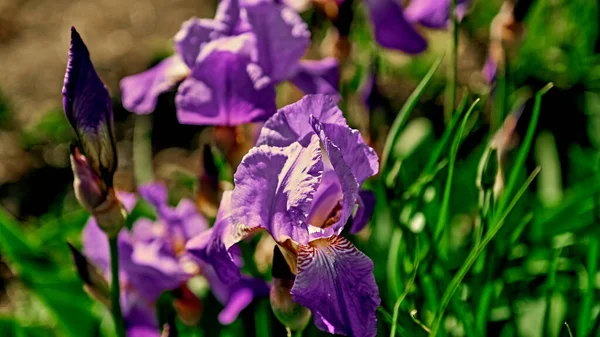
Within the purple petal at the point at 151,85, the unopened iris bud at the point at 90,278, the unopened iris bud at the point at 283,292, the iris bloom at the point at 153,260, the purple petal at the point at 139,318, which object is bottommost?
the purple petal at the point at 139,318

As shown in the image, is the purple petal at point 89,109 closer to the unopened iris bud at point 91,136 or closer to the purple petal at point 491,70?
the unopened iris bud at point 91,136

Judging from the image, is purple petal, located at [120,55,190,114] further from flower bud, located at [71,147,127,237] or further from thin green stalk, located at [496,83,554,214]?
thin green stalk, located at [496,83,554,214]

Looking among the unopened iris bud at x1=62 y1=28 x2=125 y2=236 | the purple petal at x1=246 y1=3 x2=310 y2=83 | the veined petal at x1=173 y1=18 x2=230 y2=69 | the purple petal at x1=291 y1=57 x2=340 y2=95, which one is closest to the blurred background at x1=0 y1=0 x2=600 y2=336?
the purple petal at x1=291 y1=57 x2=340 y2=95

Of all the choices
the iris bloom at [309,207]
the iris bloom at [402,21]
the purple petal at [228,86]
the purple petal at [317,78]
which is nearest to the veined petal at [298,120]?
the iris bloom at [309,207]

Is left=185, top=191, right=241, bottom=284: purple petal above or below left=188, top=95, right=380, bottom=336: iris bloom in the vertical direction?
below

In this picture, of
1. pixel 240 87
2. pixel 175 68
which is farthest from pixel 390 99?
pixel 240 87

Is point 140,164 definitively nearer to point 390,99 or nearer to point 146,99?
point 146,99
